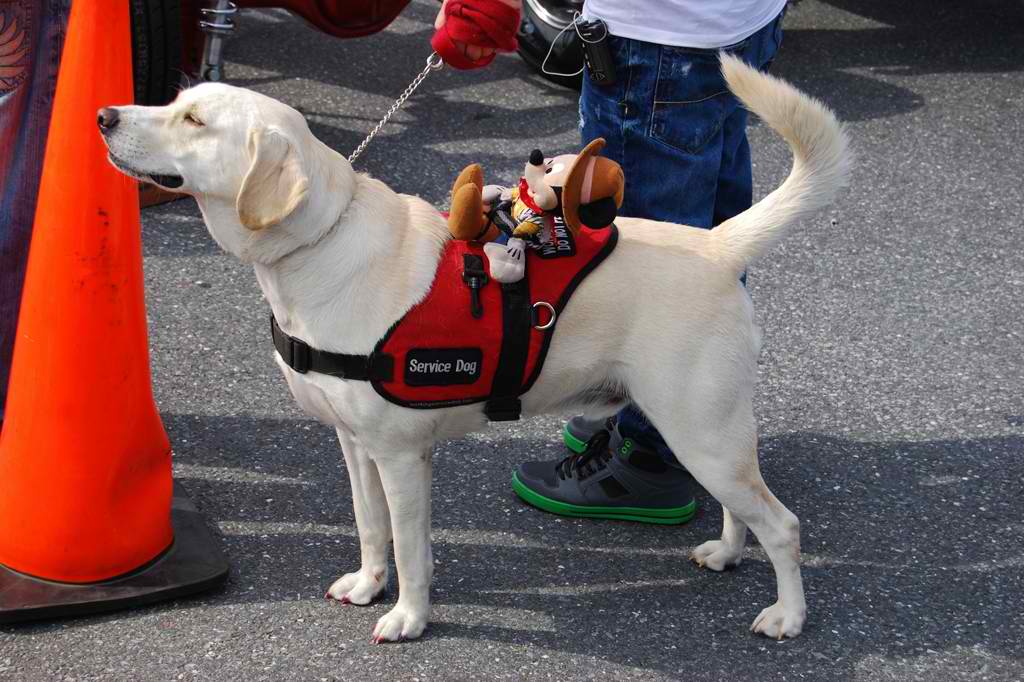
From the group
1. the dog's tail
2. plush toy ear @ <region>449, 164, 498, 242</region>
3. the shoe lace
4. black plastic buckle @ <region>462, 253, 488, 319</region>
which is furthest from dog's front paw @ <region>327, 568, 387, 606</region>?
the dog's tail

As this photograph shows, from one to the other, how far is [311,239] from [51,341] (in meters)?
0.71

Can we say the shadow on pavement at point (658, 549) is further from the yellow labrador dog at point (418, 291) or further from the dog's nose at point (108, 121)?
the dog's nose at point (108, 121)

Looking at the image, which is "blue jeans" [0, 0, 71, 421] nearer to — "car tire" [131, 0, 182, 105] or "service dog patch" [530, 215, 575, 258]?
"car tire" [131, 0, 182, 105]

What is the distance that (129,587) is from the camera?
9.29 ft

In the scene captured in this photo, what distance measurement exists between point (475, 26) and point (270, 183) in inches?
25.8

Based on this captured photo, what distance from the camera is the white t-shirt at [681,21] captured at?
9.19 ft

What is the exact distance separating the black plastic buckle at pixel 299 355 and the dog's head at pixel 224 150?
0.90 feet

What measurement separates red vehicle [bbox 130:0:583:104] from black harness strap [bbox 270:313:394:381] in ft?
5.14

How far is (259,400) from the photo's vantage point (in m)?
3.76

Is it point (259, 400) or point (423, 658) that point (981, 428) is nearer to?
point (423, 658)

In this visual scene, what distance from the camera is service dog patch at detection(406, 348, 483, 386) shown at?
8.21 ft

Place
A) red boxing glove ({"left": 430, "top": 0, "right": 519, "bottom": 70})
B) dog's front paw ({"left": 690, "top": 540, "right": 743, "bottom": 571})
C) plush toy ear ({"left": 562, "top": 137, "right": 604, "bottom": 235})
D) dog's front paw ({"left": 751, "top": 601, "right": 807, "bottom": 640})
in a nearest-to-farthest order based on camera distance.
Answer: plush toy ear ({"left": 562, "top": 137, "right": 604, "bottom": 235}), red boxing glove ({"left": 430, "top": 0, "right": 519, "bottom": 70}), dog's front paw ({"left": 751, "top": 601, "right": 807, "bottom": 640}), dog's front paw ({"left": 690, "top": 540, "right": 743, "bottom": 571})

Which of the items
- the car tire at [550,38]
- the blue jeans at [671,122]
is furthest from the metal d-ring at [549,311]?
the car tire at [550,38]

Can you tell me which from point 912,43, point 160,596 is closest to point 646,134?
point 160,596
